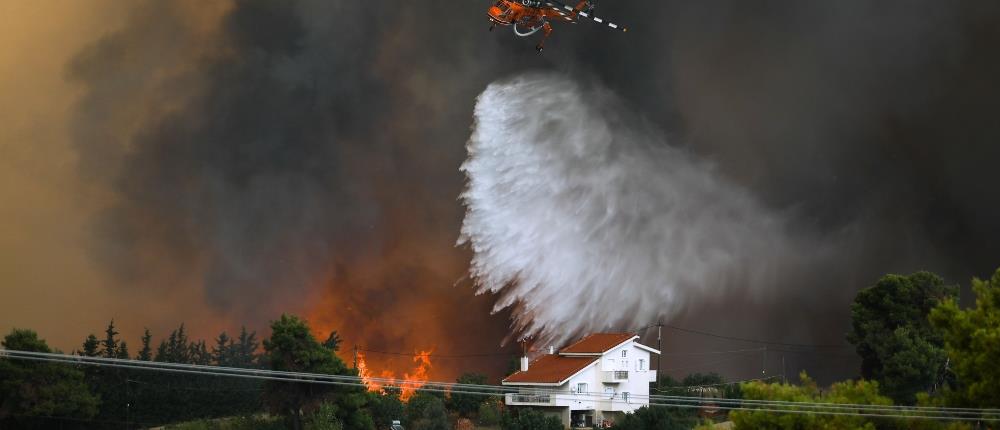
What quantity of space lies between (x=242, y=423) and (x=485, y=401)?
51.9 feet

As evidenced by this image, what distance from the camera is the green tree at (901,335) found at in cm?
5222

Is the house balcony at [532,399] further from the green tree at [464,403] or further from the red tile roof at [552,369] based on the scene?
the green tree at [464,403]

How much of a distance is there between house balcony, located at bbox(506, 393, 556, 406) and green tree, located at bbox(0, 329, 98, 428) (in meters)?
23.4

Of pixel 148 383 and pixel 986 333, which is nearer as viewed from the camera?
pixel 986 333

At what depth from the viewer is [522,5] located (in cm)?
4619

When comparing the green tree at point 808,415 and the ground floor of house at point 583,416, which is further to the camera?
the ground floor of house at point 583,416

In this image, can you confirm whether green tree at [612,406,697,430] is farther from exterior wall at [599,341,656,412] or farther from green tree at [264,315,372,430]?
green tree at [264,315,372,430]

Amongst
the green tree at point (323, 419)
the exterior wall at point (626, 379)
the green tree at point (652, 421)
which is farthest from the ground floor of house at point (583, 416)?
the green tree at point (323, 419)

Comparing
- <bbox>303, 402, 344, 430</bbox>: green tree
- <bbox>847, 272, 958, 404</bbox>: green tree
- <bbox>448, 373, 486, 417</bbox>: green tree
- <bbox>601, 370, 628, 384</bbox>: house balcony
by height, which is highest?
<bbox>847, 272, 958, 404</bbox>: green tree

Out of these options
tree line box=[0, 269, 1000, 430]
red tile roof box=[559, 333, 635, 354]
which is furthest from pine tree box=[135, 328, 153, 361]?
red tile roof box=[559, 333, 635, 354]

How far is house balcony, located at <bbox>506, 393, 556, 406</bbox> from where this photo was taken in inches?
2366

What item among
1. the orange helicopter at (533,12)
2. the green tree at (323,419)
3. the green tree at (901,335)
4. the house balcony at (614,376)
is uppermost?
the orange helicopter at (533,12)

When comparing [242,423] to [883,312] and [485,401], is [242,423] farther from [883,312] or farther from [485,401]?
[883,312]

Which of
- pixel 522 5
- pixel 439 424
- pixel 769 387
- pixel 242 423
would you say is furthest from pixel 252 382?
pixel 769 387
